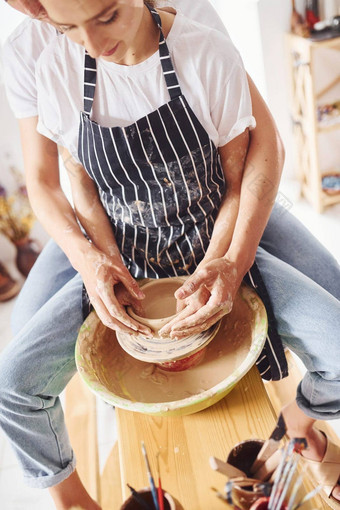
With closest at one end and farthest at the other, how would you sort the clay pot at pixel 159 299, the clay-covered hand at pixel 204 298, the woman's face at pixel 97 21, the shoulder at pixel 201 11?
the woman's face at pixel 97 21
the clay-covered hand at pixel 204 298
the clay pot at pixel 159 299
the shoulder at pixel 201 11

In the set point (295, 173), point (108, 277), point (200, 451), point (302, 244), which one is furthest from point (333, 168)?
point (200, 451)

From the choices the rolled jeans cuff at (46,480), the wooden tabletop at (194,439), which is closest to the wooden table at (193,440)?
the wooden tabletop at (194,439)

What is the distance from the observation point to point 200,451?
32.4 inches

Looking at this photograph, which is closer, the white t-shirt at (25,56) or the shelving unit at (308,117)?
the white t-shirt at (25,56)

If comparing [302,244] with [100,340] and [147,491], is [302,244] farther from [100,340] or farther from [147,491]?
[147,491]

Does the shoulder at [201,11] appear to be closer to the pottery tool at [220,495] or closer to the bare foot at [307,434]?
the bare foot at [307,434]

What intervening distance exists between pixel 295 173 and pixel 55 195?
1.71 m

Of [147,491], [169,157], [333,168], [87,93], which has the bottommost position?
[333,168]

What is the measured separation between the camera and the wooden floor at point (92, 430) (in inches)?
51.5

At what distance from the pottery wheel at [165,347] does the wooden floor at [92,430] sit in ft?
1.16

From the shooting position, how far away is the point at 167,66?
3.12ft

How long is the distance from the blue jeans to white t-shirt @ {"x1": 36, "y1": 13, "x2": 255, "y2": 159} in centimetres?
34

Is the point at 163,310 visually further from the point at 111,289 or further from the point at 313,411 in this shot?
the point at 313,411

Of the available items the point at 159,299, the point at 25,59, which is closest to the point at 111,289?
the point at 159,299
